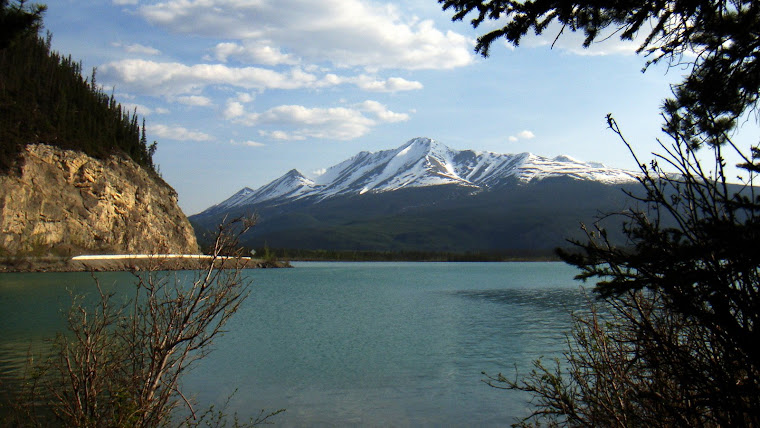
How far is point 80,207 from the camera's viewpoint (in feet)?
196

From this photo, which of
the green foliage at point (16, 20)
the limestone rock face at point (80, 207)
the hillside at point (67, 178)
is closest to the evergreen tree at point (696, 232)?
the green foliage at point (16, 20)

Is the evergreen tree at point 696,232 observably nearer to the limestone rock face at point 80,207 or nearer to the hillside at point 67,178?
the hillside at point 67,178

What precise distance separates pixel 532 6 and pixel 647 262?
229 centimetres

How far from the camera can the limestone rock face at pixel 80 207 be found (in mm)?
52938


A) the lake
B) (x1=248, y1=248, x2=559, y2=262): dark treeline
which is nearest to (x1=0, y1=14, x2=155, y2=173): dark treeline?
the lake

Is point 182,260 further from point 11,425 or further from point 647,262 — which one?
point 647,262

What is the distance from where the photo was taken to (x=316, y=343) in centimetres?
2117

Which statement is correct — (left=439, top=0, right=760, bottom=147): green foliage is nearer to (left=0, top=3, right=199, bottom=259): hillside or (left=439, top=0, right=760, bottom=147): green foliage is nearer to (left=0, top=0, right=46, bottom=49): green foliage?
(left=0, top=0, right=46, bottom=49): green foliage

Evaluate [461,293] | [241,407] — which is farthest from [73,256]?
[241,407]

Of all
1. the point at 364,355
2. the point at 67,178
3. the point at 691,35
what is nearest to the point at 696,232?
the point at 691,35

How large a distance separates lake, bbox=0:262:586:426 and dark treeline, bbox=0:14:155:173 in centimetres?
2728

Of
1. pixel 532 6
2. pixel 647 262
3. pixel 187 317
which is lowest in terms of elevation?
pixel 187 317

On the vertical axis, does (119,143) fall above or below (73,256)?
above

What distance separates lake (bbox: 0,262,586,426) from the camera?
41.5 ft
